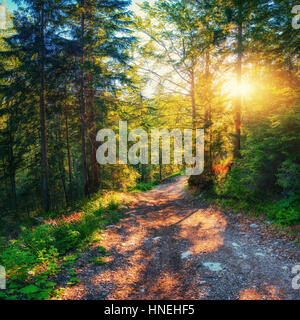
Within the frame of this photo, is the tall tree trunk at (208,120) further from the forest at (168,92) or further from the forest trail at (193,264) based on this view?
the forest trail at (193,264)

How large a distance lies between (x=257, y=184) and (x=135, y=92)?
9044 millimetres

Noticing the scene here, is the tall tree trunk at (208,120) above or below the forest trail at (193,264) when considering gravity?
above

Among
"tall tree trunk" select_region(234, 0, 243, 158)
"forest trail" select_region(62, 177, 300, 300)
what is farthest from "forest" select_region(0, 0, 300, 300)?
"forest trail" select_region(62, 177, 300, 300)

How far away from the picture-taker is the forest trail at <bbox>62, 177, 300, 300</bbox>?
3.47 meters

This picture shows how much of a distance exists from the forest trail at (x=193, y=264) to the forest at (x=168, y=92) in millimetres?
805

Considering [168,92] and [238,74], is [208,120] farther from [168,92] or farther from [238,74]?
[168,92]

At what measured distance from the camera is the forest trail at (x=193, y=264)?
3469 millimetres

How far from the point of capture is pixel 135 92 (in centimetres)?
1186

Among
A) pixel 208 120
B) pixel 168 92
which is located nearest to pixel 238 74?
pixel 208 120

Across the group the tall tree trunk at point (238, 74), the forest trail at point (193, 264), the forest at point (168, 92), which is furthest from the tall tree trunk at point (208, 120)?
the forest trail at point (193, 264)

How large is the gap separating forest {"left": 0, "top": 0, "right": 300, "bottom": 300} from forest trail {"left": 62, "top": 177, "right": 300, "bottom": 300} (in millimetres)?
805

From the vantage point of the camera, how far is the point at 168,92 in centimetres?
1281

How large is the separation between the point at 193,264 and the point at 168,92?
11.3 m
